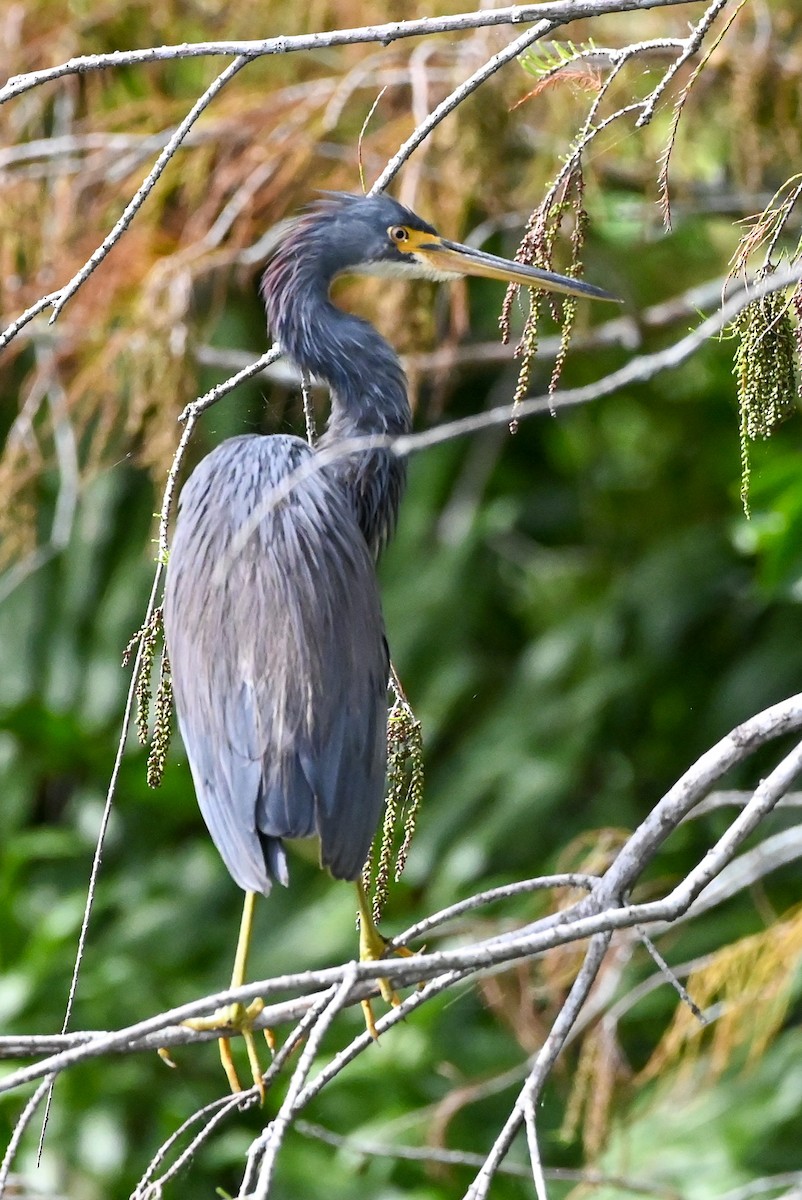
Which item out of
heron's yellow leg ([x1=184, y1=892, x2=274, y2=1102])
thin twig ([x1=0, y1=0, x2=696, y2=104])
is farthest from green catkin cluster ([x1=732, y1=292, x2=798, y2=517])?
heron's yellow leg ([x1=184, y1=892, x2=274, y2=1102])

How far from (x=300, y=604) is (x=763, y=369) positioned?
736mm

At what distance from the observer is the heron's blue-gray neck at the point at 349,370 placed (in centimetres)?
217

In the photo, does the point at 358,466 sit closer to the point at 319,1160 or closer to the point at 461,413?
the point at 319,1160

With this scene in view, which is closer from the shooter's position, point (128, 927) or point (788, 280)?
point (788, 280)

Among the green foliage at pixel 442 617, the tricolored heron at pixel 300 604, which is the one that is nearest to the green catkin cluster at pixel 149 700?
the tricolored heron at pixel 300 604

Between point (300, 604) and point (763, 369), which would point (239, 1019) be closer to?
point (300, 604)

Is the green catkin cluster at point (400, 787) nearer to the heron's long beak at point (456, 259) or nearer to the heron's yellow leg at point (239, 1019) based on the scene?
the heron's yellow leg at point (239, 1019)

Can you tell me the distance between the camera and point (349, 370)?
7.14 ft

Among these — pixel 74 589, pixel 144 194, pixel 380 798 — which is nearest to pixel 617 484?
pixel 74 589

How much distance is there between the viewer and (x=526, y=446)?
14.3 feet

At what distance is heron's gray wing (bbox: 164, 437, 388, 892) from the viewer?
1.75m

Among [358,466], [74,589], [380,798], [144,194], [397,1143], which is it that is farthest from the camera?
[74,589]

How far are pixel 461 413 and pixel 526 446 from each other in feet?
1.06

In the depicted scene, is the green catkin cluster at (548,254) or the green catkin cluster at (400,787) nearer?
the green catkin cluster at (548,254)
